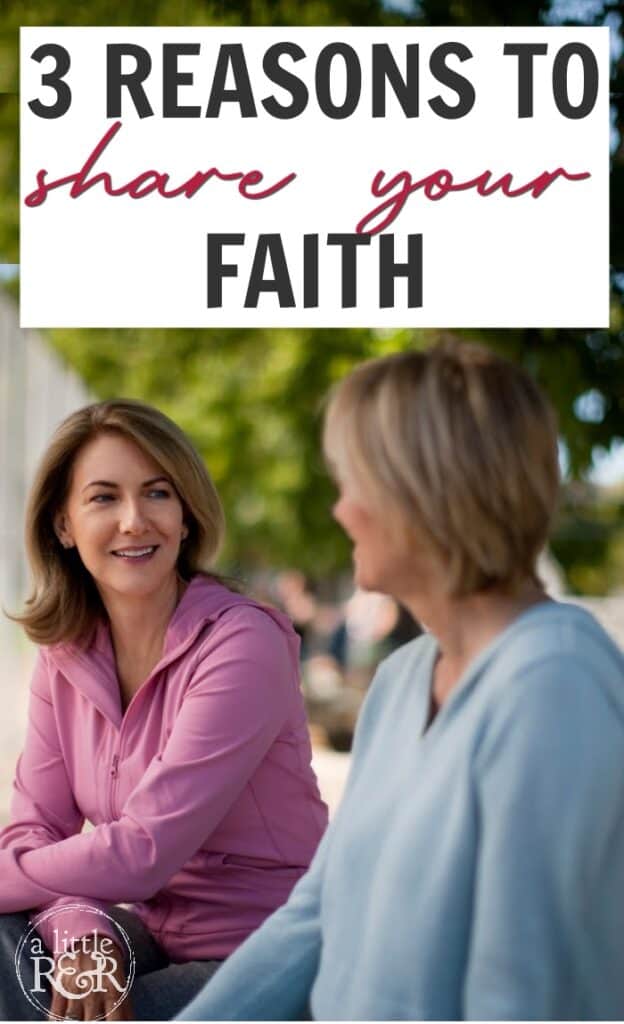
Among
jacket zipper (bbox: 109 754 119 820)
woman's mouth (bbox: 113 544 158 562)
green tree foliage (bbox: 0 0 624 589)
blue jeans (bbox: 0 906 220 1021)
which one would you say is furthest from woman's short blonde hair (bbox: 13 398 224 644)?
blue jeans (bbox: 0 906 220 1021)

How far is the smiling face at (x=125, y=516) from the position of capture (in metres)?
2.38

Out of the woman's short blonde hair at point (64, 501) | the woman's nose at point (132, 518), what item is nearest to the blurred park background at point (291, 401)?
the woman's short blonde hair at point (64, 501)

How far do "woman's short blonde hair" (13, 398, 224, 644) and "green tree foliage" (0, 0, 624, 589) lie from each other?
391mm

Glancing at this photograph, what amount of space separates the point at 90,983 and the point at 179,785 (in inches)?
12.4

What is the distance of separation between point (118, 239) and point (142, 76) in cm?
33

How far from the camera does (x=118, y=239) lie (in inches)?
118

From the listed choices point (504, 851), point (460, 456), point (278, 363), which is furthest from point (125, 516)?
point (278, 363)

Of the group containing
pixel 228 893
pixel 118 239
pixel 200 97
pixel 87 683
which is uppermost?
pixel 200 97

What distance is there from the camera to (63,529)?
251 cm

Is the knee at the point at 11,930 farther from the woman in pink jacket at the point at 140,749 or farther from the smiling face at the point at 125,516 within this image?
the smiling face at the point at 125,516

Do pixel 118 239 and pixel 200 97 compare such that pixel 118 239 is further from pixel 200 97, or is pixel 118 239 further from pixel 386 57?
pixel 386 57

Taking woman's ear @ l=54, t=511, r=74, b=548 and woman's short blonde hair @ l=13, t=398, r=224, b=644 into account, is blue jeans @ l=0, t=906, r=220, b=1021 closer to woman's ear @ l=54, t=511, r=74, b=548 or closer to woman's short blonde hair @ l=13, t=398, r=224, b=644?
woman's short blonde hair @ l=13, t=398, r=224, b=644

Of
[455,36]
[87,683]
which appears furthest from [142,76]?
[87,683]

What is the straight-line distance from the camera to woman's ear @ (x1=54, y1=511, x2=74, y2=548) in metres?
2.50
